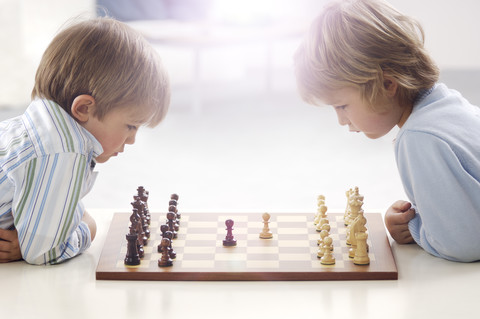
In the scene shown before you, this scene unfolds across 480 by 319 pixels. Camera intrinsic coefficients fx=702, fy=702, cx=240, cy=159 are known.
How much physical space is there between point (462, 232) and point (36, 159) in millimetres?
882

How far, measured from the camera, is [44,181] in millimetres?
1422

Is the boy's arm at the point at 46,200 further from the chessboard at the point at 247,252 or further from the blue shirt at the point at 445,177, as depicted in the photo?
the blue shirt at the point at 445,177

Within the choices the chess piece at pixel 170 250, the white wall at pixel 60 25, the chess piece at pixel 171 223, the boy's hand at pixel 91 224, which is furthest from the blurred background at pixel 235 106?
the chess piece at pixel 170 250

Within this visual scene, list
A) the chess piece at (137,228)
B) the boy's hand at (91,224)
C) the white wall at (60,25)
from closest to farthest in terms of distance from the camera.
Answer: the chess piece at (137,228), the boy's hand at (91,224), the white wall at (60,25)

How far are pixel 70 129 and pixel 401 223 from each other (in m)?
0.76

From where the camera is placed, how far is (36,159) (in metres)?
1.43

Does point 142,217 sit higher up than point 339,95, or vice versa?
point 339,95

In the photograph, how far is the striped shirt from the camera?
1.42 m

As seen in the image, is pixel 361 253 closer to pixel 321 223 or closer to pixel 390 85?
pixel 321 223

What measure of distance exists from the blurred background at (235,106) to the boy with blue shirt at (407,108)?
37 cm

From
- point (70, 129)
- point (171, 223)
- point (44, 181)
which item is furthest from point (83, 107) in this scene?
point (171, 223)

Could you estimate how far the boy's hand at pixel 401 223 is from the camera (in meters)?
1.59

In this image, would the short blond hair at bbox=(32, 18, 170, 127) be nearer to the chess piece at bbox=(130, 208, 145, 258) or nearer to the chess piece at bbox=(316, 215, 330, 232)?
the chess piece at bbox=(130, 208, 145, 258)

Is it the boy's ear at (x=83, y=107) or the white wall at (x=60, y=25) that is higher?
the white wall at (x=60, y=25)
